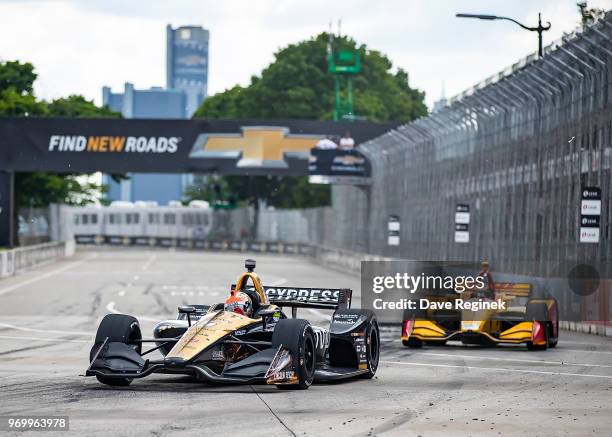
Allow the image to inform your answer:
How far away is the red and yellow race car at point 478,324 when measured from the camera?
70.2 ft

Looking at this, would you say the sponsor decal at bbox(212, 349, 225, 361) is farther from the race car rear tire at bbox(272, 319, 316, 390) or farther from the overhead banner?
the overhead banner

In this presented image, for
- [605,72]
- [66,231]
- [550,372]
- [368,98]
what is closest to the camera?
[550,372]

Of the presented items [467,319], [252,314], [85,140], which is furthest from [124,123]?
[252,314]

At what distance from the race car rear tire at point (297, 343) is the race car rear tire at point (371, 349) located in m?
1.64

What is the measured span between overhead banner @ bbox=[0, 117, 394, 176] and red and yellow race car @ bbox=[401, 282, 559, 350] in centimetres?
4530

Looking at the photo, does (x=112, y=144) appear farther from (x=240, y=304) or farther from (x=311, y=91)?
(x=240, y=304)

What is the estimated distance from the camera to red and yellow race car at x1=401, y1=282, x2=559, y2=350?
21391 mm

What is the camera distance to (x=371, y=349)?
663 inches

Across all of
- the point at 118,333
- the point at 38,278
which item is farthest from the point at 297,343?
the point at 38,278

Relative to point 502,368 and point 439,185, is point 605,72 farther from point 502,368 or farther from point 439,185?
point 439,185

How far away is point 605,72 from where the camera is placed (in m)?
26.8

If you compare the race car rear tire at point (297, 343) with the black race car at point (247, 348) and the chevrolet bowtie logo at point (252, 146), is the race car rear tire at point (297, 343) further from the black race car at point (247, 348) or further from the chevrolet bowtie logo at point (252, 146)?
the chevrolet bowtie logo at point (252, 146)

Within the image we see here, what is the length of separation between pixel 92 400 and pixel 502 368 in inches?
257

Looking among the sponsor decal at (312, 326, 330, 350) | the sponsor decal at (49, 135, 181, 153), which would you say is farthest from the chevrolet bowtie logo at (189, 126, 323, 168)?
the sponsor decal at (312, 326, 330, 350)
